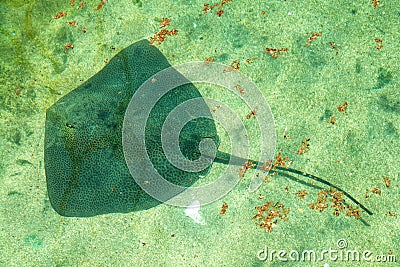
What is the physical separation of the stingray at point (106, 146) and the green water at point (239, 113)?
200mm

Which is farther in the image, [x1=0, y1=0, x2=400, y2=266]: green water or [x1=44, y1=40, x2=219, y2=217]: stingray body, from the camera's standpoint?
[x1=0, y1=0, x2=400, y2=266]: green water

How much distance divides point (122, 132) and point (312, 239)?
2209mm

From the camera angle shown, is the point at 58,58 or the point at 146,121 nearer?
the point at 146,121

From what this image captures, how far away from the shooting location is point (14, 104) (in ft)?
12.9

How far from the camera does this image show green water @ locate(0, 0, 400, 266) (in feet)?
12.2

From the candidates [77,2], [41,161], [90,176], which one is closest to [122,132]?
[90,176]

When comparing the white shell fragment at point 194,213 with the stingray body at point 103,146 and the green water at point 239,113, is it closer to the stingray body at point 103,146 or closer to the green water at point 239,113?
the green water at point 239,113

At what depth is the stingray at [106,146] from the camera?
349 centimetres

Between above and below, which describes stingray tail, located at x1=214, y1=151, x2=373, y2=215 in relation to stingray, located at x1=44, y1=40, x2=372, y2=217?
below

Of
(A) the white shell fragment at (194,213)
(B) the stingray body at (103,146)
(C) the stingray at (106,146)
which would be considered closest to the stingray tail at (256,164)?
(C) the stingray at (106,146)

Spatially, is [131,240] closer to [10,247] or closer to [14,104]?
[10,247]

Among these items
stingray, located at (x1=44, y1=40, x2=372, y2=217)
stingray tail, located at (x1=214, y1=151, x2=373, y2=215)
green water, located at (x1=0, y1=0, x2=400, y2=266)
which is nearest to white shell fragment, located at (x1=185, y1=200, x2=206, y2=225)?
green water, located at (x1=0, y1=0, x2=400, y2=266)

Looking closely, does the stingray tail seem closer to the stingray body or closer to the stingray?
the stingray

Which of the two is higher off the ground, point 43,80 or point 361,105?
point 43,80
